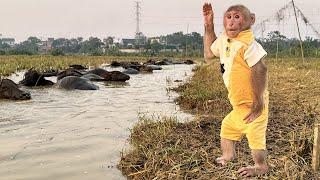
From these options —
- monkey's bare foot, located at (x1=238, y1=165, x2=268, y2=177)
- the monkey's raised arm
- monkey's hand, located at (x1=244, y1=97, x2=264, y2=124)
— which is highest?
the monkey's raised arm

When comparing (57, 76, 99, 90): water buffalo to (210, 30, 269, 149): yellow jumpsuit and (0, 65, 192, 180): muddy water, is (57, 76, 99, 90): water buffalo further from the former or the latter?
(210, 30, 269, 149): yellow jumpsuit

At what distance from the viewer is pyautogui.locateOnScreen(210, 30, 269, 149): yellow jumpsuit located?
12.2ft

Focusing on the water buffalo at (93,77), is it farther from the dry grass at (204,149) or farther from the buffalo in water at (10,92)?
the dry grass at (204,149)

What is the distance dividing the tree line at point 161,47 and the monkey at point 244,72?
2389cm

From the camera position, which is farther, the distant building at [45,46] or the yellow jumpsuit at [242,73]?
the distant building at [45,46]

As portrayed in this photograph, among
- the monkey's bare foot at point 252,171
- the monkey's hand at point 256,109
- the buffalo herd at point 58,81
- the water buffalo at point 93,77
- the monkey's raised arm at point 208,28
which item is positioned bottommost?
the water buffalo at point 93,77

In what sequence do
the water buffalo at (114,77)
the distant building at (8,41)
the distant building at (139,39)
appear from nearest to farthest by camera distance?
the water buffalo at (114,77)
the distant building at (139,39)
the distant building at (8,41)

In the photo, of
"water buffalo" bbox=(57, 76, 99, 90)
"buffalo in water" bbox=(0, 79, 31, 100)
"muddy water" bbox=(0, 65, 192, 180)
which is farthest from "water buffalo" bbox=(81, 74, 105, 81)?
"buffalo in water" bbox=(0, 79, 31, 100)

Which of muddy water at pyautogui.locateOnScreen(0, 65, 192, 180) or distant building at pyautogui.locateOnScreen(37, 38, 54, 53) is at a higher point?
distant building at pyautogui.locateOnScreen(37, 38, 54, 53)

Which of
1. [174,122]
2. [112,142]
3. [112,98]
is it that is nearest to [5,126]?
[112,142]

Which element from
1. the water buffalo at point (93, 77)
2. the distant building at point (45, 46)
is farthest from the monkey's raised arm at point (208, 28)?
the distant building at point (45, 46)

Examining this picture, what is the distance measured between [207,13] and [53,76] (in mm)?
16120

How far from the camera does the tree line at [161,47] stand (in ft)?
148

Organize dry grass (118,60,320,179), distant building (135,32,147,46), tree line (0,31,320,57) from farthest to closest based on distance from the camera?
1. distant building (135,32,147,46)
2. tree line (0,31,320,57)
3. dry grass (118,60,320,179)
